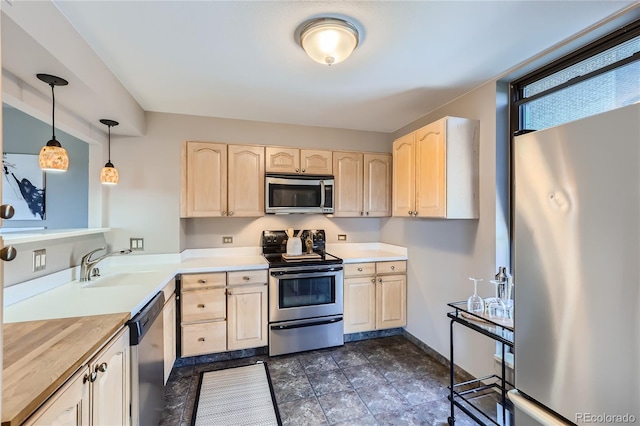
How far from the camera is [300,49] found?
1.76 meters

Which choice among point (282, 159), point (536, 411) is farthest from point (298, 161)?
point (536, 411)

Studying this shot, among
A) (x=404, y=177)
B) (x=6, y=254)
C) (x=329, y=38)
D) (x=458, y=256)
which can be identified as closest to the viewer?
(x=6, y=254)

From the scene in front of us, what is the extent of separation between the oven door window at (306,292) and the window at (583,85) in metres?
2.12

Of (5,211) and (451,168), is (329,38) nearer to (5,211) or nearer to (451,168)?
(451,168)

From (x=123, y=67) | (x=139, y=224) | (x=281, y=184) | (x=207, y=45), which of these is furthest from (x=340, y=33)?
(x=139, y=224)

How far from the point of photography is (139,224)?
109 inches

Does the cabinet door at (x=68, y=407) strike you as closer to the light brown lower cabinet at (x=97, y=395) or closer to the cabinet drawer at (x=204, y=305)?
the light brown lower cabinet at (x=97, y=395)

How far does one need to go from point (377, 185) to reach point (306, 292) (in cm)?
152

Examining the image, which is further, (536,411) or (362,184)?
(362,184)

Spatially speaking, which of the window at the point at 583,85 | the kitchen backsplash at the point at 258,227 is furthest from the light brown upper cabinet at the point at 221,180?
the window at the point at 583,85

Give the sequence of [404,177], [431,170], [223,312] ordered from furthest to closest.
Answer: [404,177] < [223,312] < [431,170]

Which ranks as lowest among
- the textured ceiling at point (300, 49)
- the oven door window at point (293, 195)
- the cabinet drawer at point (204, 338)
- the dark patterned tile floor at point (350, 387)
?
the dark patterned tile floor at point (350, 387)

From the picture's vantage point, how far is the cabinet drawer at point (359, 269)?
9.96ft

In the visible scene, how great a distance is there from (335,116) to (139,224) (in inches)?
88.4
